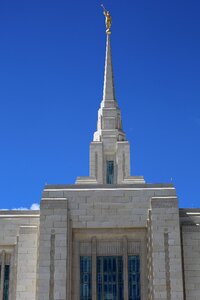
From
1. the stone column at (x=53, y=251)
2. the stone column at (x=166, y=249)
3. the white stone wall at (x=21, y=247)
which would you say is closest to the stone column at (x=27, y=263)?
the white stone wall at (x=21, y=247)

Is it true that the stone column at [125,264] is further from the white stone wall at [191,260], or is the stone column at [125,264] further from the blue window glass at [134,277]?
A: the white stone wall at [191,260]

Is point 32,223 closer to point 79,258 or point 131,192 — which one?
point 79,258

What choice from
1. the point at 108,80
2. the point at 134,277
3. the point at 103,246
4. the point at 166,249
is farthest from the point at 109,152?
the point at 166,249

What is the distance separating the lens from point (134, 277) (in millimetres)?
38781

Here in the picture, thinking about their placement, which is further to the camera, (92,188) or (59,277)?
(92,188)

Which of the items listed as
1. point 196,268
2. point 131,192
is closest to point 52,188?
point 131,192

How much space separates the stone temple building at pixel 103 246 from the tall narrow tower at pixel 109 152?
9773 millimetres

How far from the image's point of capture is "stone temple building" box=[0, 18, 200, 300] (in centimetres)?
3762

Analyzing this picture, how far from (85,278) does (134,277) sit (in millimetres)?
2961

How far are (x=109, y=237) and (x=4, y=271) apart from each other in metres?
6.84

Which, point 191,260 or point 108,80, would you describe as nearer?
point 191,260

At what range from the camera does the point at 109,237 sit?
39.5m

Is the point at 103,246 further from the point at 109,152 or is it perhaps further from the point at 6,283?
the point at 109,152

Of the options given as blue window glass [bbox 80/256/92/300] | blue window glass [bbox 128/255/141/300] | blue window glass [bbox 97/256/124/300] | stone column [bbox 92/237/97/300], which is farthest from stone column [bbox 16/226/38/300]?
blue window glass [bbox 128/255/141/300]
